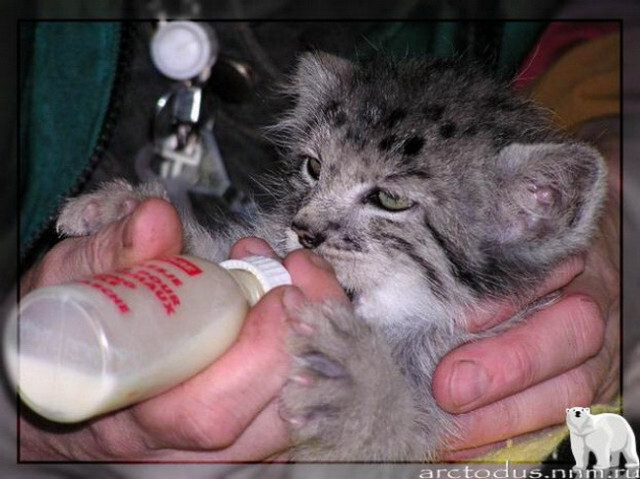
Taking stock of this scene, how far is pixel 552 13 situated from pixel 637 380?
90cm

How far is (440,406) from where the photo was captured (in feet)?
4.06

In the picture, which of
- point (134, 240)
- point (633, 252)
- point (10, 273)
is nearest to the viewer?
point (134, 240)

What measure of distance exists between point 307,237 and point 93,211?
15.4 inches

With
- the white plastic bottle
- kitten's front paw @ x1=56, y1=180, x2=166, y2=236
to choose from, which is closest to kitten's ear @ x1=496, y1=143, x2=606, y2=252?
the white plastic bottle

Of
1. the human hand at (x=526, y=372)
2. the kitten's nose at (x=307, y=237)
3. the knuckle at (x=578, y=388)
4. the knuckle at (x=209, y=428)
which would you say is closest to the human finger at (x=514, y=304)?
the human hand at (x=526, y=372)

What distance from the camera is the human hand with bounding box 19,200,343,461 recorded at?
0.99 m

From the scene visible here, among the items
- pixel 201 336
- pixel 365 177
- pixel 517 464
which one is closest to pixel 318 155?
pixel 365 177

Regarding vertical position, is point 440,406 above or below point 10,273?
below

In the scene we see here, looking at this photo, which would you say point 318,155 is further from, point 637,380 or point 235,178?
point 637,380

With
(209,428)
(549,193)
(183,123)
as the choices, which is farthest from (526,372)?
(183,123)

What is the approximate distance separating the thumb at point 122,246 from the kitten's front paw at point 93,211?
0.07 meters

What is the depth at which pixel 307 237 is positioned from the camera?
1.14 metres

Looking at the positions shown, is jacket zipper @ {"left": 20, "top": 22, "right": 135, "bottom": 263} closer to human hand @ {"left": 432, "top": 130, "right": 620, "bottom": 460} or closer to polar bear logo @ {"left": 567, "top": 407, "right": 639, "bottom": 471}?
human hand @ {"left": 432, "top": 130, "right": 620, "bottom": 460}

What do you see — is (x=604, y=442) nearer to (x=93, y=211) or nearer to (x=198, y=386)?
(x=198, y=386)
